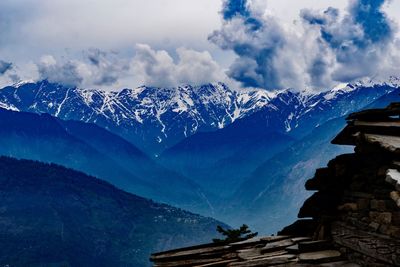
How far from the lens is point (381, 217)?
1222 cm

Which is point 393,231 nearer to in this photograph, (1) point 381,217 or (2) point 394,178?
(1) point 381,217

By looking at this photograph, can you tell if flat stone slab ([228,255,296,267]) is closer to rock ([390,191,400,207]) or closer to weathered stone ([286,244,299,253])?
weathered stone ([286,244,299,253])

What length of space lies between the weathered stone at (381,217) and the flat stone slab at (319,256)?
1.33 metres

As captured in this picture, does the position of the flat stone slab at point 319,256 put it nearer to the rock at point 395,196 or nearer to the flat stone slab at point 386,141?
the rock at point 395,196

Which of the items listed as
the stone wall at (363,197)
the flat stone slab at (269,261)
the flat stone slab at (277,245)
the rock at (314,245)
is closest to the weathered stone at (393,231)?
the stone wall at (363,197)

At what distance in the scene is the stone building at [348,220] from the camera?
12.1 m

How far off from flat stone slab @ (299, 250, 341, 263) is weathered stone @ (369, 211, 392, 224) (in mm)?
1335

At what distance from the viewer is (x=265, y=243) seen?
47.6ft

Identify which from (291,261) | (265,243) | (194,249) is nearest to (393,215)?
(291,261)

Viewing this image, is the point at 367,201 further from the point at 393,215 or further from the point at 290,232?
the point at 290,232

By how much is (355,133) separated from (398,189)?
2917mm

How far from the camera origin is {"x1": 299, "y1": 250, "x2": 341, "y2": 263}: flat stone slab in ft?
43.0

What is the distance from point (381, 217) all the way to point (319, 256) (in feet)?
5.95

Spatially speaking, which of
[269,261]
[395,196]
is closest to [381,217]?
[395,196]
